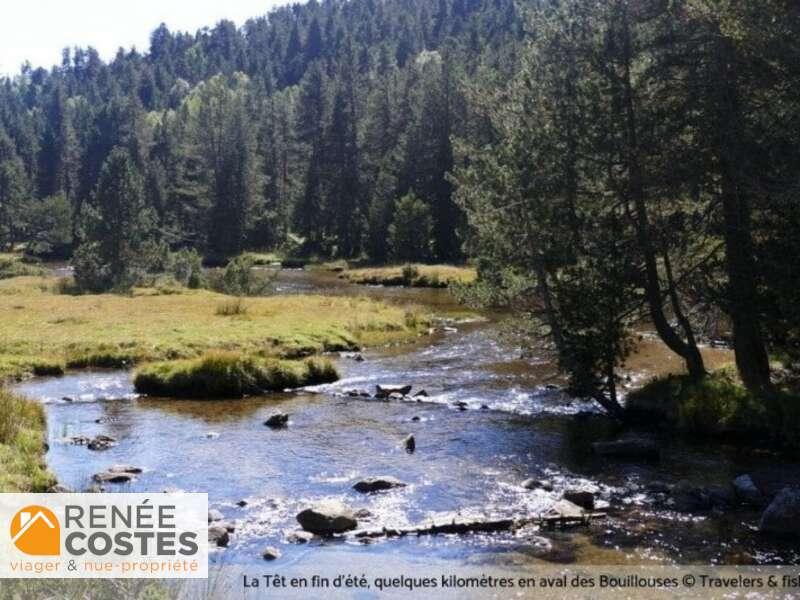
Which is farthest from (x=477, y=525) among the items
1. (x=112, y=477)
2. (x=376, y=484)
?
(x=112, y=477)

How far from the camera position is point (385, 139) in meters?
108

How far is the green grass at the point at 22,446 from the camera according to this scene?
46.8 feet

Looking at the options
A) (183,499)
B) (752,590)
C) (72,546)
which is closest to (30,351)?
(183,499)

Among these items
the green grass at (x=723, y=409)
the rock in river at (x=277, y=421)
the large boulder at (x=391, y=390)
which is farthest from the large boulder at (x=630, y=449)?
the large boulder at (x=391, y=390)

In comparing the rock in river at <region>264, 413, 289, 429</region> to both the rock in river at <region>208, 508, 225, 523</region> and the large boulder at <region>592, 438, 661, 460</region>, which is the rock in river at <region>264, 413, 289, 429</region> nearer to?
the rock in river at <region>208, 508, 225, 523</region>

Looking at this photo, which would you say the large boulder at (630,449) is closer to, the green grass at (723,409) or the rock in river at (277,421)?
the green grass at (723,409)

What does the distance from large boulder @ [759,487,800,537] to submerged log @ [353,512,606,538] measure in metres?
2.78

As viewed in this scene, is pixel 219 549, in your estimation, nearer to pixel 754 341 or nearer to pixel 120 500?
pixel 120 500

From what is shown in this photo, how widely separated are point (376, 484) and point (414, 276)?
54.8 metres

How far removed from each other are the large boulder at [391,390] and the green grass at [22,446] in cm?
998

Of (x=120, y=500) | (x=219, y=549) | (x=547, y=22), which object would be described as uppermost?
(x=547, y=22)

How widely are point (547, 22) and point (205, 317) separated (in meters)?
25.1

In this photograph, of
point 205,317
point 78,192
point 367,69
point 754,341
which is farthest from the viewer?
point 367,69

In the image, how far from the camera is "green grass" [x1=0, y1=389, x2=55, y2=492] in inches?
561
